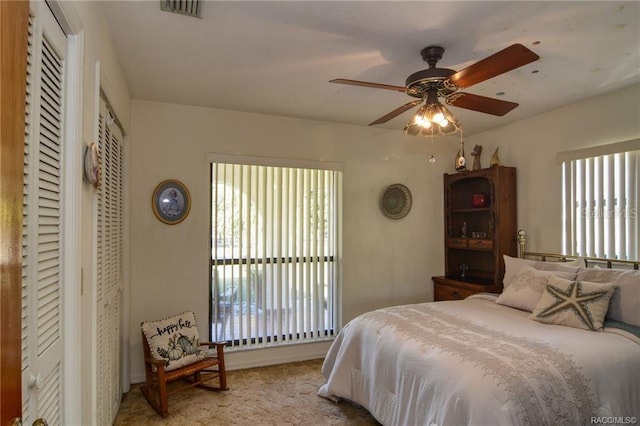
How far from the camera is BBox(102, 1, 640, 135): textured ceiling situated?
1.84 metres

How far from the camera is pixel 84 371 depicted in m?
1.55

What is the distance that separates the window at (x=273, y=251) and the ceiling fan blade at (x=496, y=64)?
2.08 meters

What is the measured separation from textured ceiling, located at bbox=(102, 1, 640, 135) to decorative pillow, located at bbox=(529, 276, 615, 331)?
154 cm

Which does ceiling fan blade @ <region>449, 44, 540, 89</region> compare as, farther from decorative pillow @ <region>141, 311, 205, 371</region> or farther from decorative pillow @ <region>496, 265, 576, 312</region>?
decorative pillow @ <region>141, 311, 205, 371</region>

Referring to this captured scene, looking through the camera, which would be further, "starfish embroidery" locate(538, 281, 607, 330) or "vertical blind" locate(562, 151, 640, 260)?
"vertical blind" locate(562, 151, 640, 260)

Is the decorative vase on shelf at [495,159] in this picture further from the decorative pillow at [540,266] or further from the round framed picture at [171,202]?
the round framed picture at [171,202]

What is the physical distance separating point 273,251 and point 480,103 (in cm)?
233

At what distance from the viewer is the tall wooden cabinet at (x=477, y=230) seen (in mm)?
3805

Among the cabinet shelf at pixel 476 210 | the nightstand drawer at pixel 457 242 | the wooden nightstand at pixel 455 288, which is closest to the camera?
the wooden nightstand at pixel 455 288

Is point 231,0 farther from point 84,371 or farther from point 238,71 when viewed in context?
point 84,371

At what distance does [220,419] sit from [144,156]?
230 cm

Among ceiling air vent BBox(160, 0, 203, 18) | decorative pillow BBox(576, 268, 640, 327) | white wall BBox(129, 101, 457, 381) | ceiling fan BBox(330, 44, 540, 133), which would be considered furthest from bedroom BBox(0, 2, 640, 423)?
decorative pillow BBox(576, 268, 640, 327)

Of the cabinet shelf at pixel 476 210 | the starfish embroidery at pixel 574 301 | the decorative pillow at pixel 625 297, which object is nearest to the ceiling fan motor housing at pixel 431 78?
the starfish embroidery at pixel 574 301

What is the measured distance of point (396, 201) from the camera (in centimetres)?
427
